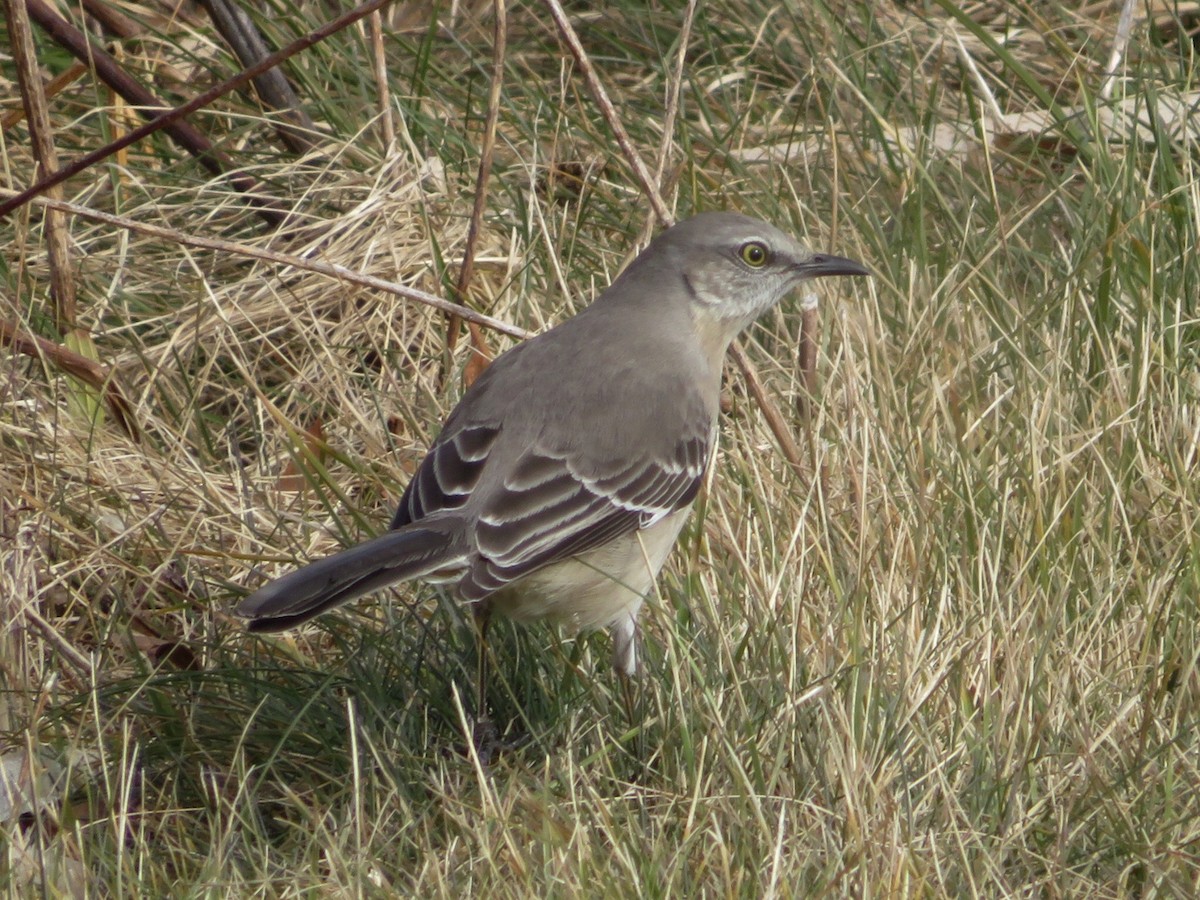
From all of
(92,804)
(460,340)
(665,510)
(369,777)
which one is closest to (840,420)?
(665,510)

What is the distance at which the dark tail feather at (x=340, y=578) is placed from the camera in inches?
144

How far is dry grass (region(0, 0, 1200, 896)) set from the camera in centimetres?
361

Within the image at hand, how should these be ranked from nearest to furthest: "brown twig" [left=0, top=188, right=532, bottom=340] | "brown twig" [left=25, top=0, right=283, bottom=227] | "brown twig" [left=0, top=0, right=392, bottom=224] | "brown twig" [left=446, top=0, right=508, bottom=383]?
"brown twig" [left=0, top=0, right=392, bottom=224]
"brown twig" [left=0, top=188, right=532, bottom=340]
"brown twig" [left=446, top=0, right=508, bottom=383]
"brown twig" [left=25, top=0, right=283, bottom=227]

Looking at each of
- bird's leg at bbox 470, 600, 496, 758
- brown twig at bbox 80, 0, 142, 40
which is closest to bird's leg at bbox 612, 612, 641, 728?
bird's leg at bbox 470, 600, 496, 758

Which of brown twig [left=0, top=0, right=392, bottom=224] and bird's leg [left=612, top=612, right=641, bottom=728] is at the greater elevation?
brown twig [left=0, top=0, right=392, bottom=224]

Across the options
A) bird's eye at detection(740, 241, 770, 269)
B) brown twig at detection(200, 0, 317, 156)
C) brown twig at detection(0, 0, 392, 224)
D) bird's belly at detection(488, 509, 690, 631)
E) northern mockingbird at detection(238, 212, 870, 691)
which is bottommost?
bird's belly at detection(488, 509, 690, 631)

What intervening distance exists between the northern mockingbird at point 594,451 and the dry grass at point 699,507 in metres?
0.20

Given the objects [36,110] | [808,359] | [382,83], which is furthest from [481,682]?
[382,83]

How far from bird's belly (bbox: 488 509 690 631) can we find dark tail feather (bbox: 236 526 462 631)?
0.30 metres

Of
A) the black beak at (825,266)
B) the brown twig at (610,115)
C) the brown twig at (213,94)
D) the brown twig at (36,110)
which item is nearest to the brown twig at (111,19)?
the brown twig at (36,110)

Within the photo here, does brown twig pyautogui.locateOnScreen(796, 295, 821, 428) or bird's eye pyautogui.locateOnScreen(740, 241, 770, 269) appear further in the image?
brown twig pyautogui.locateOnScreen(796, 295, 821, 428)

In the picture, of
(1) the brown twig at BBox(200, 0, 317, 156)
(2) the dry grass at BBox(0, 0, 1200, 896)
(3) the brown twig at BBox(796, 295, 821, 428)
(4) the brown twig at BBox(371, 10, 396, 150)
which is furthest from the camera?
(1) the brown twig at BBox(200, 0, 317, 156)

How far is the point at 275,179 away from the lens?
20.6 feet

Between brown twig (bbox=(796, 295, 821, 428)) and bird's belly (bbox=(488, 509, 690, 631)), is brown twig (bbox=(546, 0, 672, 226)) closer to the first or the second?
brown twig (bbox=(796, 295, 821, 428))
